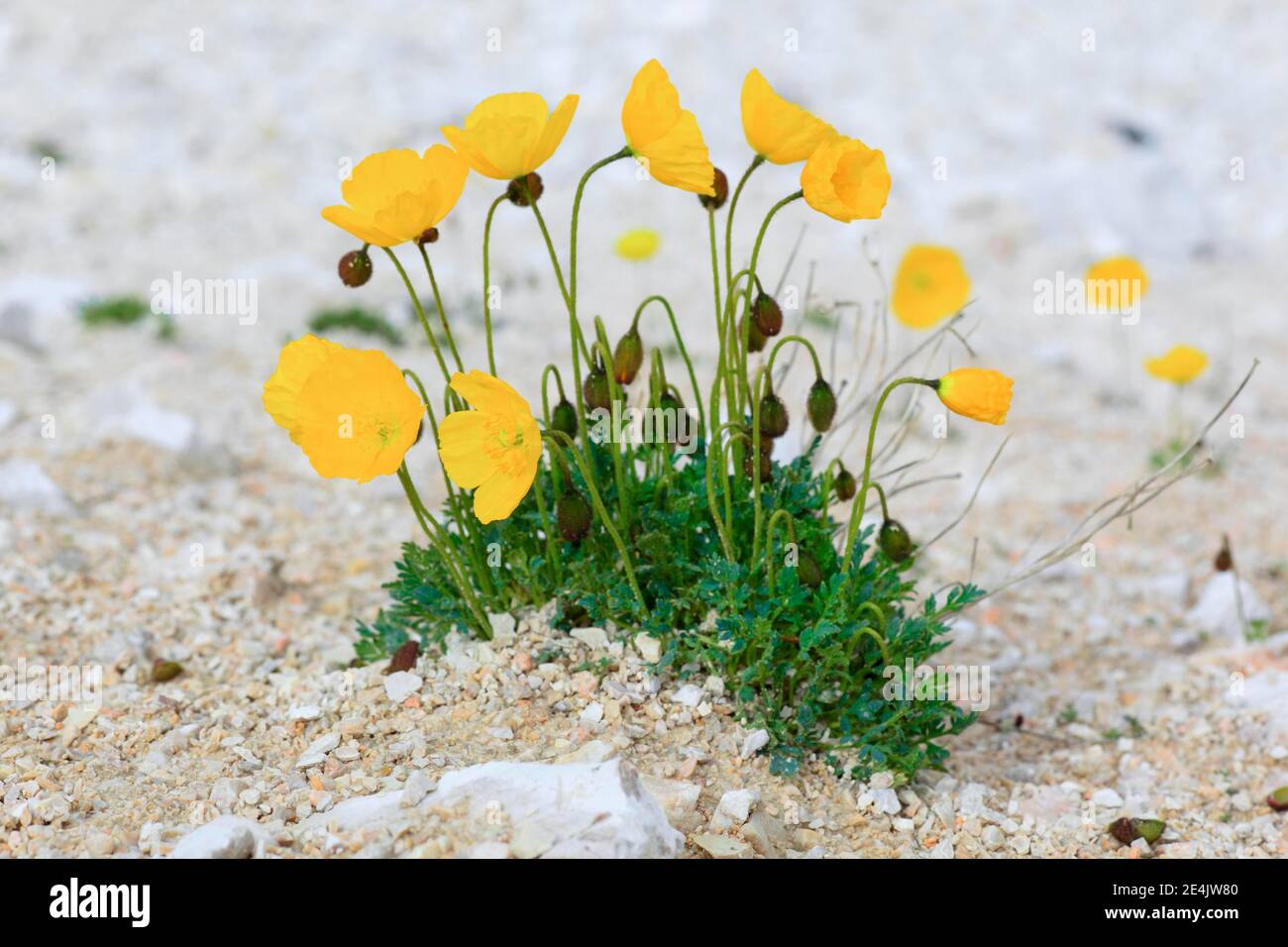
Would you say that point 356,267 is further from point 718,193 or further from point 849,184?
point 849,184

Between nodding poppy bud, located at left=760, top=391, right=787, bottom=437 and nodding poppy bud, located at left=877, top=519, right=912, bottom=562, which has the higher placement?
nodding poppy bud, located at left=760, top=391, right=787, bottom=437

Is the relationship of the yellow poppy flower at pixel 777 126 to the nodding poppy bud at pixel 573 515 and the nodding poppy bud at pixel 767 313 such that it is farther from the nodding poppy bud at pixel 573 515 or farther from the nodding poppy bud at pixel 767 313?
the nodding poppy bud at pixel 573 515

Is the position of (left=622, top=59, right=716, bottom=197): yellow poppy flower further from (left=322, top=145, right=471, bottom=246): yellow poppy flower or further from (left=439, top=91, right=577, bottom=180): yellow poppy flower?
(left=322, top=145, right=471, bottom=246): yellow poppy flower

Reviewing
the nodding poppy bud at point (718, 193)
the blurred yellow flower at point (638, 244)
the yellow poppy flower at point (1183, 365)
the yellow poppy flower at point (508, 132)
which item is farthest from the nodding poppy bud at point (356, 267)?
the blurred yellow flower at point (638, 244)

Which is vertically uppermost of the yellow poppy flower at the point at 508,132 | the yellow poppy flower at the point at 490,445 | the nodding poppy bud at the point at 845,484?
the yellow poppy flower at the point at 508,132

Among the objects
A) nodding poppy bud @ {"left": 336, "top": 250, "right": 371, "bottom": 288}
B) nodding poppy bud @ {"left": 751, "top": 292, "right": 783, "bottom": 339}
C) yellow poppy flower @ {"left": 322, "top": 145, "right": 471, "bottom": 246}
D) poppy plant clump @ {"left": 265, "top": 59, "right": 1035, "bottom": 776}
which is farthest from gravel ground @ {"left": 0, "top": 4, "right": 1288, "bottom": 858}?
yellow poppy flower @ {"left": 322, "top": 145, "right": 471, "bottom": 246}

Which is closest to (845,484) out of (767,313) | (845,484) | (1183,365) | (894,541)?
(845,484)
